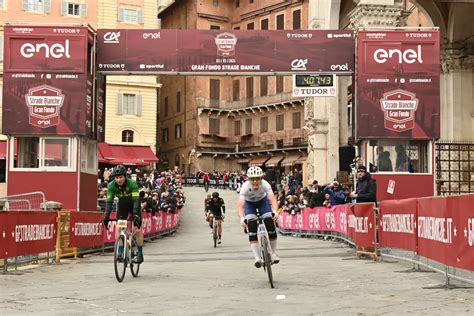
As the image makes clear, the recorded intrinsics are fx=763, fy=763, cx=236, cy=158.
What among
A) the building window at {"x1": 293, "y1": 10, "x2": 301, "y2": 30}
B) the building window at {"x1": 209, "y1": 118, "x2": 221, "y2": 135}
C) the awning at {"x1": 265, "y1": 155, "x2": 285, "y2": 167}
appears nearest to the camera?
the building window at {"x1": 293, "y1": 10, "x2": 301, "y2": 30}

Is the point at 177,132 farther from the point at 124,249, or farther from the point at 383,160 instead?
the point at 124,249

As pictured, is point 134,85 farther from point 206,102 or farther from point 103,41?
point 103,41

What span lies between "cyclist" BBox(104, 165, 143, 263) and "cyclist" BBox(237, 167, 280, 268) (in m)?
1.88

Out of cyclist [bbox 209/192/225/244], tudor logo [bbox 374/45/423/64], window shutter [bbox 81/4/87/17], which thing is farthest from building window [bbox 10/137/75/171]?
window shutter [bbox 81/4/87/17]

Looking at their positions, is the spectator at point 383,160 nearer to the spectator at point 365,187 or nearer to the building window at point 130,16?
the spectator at point 365,187

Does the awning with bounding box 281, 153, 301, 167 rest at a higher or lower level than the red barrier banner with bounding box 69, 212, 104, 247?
higher

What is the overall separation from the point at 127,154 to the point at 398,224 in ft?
162

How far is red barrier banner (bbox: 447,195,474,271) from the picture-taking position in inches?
404

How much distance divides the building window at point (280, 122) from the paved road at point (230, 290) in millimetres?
59011

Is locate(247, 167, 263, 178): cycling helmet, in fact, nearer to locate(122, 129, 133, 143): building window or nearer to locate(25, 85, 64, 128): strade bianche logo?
locate(25, 85, 64, 128): strade bianche logo

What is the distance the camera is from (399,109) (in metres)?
24.3

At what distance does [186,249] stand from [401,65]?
9099 millimetres

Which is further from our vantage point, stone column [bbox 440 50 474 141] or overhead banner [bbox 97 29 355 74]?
stone column [bbox 440 50 474 141]

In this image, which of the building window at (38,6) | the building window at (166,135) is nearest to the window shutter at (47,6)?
the building window at (38,6)
